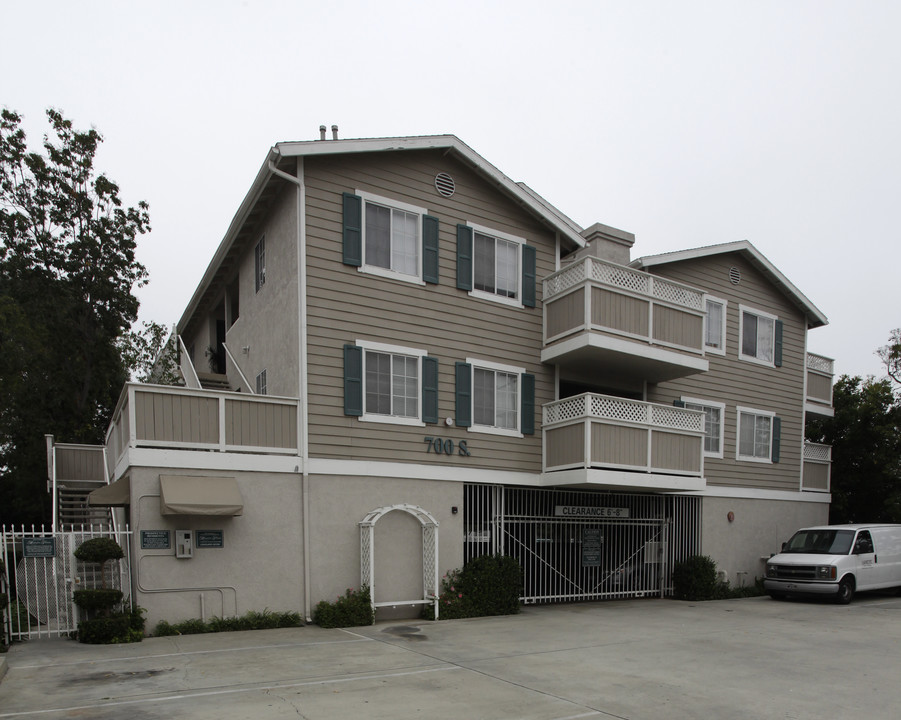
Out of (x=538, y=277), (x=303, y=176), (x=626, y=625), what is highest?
(x=303, y=176)

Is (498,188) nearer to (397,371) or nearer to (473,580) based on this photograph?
(397,371)

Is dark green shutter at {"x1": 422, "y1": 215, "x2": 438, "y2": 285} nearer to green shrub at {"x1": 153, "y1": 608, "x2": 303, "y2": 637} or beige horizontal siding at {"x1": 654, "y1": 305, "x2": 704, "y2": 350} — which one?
beige horizontal siding at {"x1": 654, "y1": 305, "x2": 704, "y2": 350}

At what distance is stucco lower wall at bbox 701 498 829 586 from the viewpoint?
19.1 metres

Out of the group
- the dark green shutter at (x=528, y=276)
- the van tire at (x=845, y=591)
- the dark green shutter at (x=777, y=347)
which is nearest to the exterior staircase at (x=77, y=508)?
the dark green shutter at (x=528, y=276)

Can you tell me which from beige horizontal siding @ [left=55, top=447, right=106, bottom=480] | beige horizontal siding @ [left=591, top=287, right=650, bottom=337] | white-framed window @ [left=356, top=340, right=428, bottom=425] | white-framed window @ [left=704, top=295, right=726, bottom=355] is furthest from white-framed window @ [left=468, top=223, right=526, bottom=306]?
beige horizontal siding @ [left=55, top=447, right=106, bottom=480]

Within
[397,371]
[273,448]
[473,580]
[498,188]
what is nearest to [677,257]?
[498,188]

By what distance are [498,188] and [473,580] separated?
28.0 feet

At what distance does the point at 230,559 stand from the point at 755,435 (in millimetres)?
15229

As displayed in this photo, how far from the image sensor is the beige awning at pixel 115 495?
38.4 ft

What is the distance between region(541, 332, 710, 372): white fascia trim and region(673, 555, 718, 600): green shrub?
5019 mm

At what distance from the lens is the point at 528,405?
15.9 m

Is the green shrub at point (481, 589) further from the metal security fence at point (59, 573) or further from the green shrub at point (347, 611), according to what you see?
the metal security fence at point (59, 573)

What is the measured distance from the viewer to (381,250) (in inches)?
562

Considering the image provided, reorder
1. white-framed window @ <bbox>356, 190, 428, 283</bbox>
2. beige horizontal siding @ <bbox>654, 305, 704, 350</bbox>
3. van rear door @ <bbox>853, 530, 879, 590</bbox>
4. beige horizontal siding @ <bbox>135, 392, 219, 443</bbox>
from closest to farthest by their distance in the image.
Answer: beige horizontal siding @ <bbox>135, 392, 219, 443</bbox>, white-framed window @ <bbox>356, 190, 428, 283</bbox>, beige horizontal siding @ <bbox>654, 305, 704, 350</bbox>, van rear door @ <bbox>853, 530, 879, 590</bbox>
